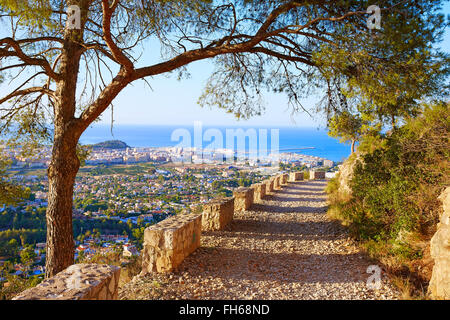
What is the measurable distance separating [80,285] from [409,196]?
5.00m

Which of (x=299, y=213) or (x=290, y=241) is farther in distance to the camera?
(x=299, y=213)

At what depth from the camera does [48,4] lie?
5242mm

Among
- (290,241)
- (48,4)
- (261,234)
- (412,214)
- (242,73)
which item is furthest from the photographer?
(242,73)

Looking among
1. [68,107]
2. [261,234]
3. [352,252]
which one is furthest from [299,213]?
[68,107]

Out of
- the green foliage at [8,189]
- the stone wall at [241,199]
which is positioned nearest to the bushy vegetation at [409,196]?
the stone wall at [241,199]

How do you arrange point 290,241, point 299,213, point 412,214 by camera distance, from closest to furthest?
point 412,214, point 290,241, point 299,213

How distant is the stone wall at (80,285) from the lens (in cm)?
244

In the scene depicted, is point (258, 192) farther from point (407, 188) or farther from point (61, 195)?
point (61, 195)

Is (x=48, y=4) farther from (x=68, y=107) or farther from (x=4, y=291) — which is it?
(x=4, y=291)

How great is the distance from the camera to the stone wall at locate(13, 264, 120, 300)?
2443 millimetres

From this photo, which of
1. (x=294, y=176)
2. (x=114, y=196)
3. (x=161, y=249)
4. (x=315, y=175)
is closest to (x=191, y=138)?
(x=114, y=196)

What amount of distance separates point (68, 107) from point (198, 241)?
12.1 ft

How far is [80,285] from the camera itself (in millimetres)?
2588

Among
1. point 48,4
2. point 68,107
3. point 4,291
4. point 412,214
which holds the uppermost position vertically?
point 48,4
